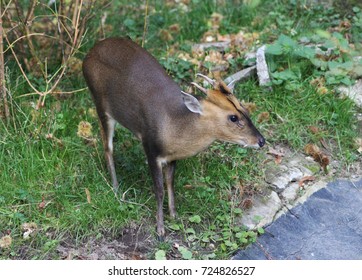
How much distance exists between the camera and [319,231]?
5.61m

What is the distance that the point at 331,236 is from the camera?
556cm

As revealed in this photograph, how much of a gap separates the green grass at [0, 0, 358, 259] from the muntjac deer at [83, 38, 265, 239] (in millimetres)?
175

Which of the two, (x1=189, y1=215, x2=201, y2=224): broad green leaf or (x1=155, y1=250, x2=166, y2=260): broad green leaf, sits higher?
(x1=155, y1=250, x2=166, y2=260): broad green leaf

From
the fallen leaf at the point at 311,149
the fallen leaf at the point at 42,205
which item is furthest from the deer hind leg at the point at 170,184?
the fallen leaf at the point at 311,149

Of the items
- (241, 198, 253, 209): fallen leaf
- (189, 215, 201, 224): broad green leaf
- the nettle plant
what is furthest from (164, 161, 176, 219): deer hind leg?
the nettle plant

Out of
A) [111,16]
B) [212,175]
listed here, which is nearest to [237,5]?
[111,16]

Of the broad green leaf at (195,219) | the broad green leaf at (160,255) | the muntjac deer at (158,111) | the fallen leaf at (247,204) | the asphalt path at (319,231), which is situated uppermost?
the muntjac deer at (158,111)

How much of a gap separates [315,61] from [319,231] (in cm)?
185

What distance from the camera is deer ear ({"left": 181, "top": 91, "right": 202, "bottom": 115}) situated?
16.8ft

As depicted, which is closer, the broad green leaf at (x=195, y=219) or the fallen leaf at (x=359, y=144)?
the broad green leaf at (x=195, y=219)

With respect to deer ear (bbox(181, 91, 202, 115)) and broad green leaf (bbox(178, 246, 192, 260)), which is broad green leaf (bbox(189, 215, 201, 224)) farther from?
deer ear (bbox(181, 91, 202, 115))

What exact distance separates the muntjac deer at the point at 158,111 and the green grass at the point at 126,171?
0.57 feet

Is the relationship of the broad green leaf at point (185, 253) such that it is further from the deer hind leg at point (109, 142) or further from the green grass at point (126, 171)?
the deer hind leg at point (109, 142)

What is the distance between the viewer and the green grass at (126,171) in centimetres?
537
